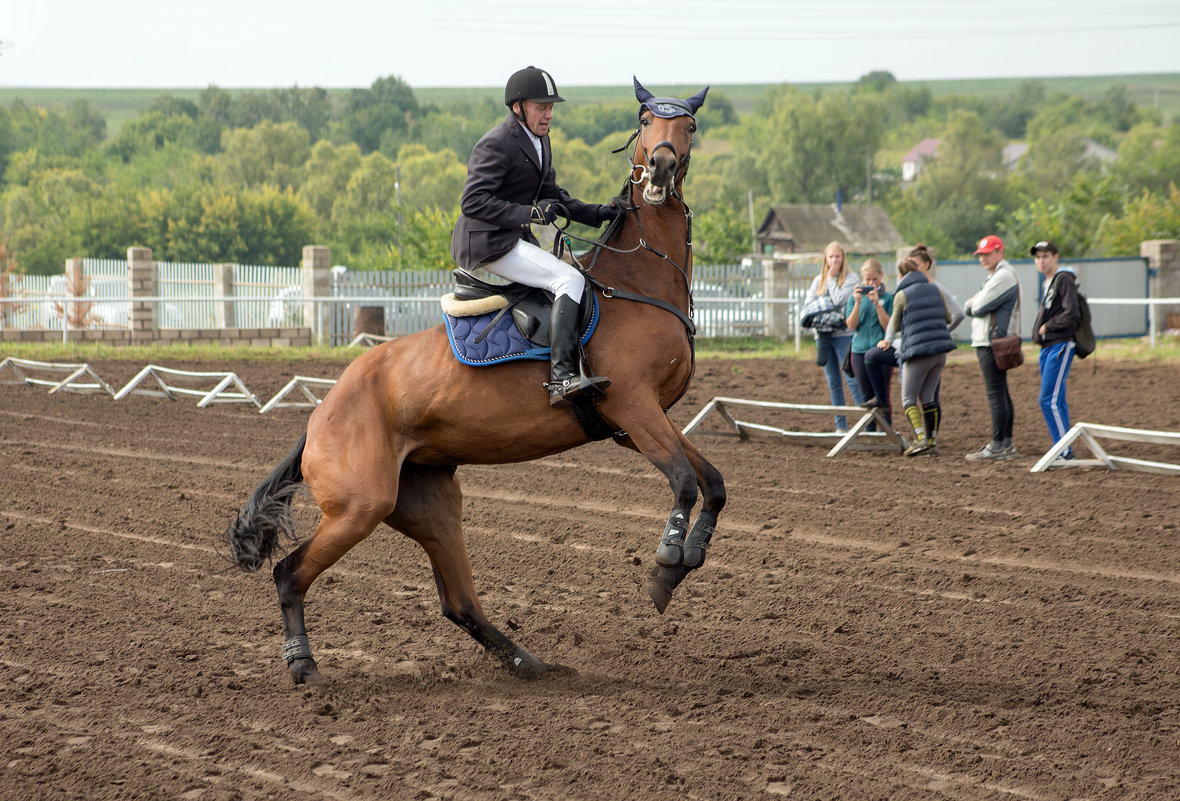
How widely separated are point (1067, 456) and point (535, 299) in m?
7.26

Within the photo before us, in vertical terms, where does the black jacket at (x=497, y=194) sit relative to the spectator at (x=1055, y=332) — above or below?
above

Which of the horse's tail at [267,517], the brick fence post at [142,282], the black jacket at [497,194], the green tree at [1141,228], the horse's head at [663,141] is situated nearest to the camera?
the horse's head at [663,141]

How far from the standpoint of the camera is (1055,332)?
10508 mm

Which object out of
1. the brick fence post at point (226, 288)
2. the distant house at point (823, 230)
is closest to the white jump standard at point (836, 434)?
the brick fence post at point (226, 288)

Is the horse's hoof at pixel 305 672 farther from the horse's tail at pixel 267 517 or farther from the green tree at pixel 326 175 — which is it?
the green tree at pixel 326 175

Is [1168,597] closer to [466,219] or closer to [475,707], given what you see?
[475,707]

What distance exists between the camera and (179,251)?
65000 mm

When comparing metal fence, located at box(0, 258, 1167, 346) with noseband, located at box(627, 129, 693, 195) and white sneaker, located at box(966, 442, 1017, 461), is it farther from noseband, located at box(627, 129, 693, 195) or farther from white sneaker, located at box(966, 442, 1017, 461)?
noseband, located at box(627, 129, 693, 195)

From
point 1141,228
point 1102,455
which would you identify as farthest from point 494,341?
point 1141,228

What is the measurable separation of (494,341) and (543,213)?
68cm

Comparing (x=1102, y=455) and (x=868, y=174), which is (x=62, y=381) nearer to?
(x=1102, y=455)

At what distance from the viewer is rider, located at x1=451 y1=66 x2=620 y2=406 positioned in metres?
5.09

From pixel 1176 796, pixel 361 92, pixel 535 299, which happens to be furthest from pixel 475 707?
pixel 361 92

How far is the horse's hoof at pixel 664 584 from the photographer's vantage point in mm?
4859
